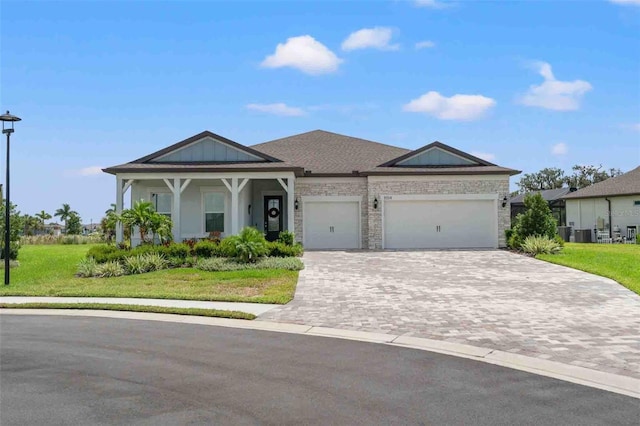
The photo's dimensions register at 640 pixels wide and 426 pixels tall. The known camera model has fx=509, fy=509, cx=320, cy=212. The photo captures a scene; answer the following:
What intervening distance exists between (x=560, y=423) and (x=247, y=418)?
9.56ft

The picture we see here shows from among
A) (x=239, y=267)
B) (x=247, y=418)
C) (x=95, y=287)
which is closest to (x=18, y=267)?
(x=95, y=287)

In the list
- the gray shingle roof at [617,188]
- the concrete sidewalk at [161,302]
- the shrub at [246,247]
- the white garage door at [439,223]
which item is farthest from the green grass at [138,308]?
the gray shingle roof at [617,188]

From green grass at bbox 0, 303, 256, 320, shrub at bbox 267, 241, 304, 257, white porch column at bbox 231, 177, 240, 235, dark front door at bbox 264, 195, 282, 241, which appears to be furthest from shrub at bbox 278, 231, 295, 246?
green grass at bbox 0, 303, 256, 320

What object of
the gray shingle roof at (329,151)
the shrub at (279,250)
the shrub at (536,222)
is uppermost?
the gray shingle roof at (329,151)

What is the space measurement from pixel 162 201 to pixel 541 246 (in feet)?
51.4

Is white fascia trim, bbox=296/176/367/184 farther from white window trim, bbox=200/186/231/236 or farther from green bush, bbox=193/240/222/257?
green bush, bbox=193/240/222/257

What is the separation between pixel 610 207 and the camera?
33781mm

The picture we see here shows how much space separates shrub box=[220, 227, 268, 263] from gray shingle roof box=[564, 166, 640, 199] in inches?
1011

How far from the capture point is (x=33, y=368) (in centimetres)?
658

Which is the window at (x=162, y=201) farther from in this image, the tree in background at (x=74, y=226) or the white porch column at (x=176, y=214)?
the tree in background at (x=74, y=226)

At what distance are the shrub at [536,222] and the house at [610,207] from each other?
48.7 feet

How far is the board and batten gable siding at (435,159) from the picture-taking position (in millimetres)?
22984

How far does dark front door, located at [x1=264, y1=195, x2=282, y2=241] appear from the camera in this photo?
77.4 ft

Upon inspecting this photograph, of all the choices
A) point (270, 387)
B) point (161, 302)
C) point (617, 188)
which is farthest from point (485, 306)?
point (617, 188)
